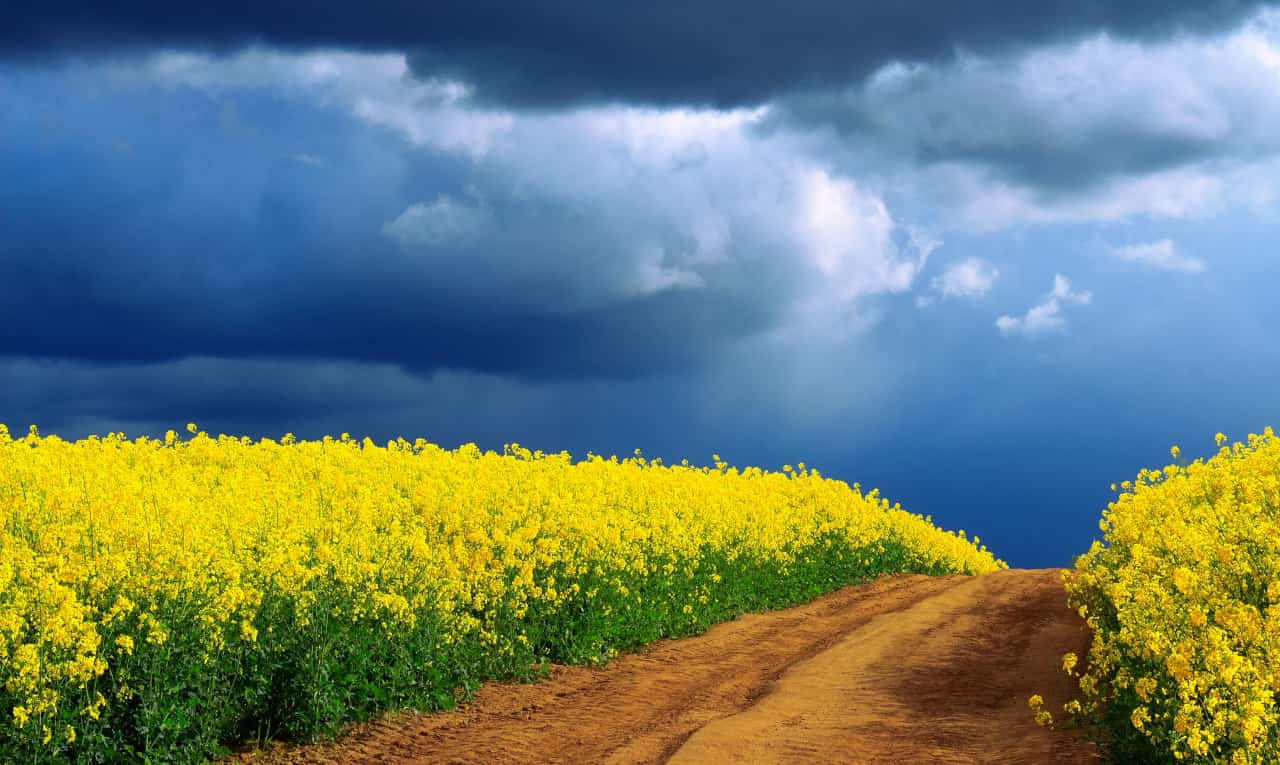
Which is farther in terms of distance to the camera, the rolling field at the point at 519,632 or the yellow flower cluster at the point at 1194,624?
the rolling field at the point at 519,632

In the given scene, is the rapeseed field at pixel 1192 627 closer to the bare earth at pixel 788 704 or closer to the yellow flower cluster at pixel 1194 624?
the yellow flower cluster at pixel 1194 624

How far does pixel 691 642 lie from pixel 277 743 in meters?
9.57

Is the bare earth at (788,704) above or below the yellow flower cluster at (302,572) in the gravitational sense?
below

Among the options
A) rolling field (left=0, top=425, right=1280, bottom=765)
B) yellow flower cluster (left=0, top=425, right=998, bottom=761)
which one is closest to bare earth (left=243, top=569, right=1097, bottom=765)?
rolling field (left=0, top=425, right=1280, bottom=765)

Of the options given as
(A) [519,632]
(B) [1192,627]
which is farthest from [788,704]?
(B) [1192,627]

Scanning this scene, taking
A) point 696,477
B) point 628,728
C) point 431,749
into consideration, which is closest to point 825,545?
point 696,477

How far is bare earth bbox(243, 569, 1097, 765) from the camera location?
12625mm

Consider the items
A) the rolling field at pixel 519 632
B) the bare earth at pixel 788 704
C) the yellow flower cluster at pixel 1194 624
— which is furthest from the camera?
the bare earth at pixel 788 704

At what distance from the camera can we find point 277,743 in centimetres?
1229

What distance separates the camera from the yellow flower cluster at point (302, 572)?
1081 centimetres

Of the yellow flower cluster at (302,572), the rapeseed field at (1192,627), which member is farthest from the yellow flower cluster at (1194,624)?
the yellow flower cluster at (302,572)

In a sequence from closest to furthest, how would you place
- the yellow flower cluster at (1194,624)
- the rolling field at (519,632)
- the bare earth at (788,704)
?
the yellow flower cluster at (1194,624), the rolling field at (519,632), the bare earth at (788,704)

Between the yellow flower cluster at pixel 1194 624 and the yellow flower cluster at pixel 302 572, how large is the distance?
313 inches

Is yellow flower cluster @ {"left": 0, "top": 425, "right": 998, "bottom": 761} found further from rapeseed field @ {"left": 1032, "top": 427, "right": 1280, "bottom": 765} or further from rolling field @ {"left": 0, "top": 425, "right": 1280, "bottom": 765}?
rapeseed field @ {"left": 1032, "top": 427, "right": 1280, "bottom": 765}
